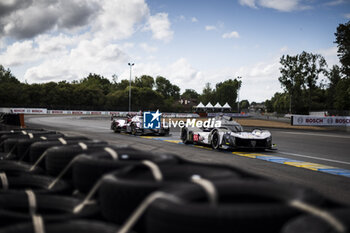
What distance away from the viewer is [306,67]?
73.6 m

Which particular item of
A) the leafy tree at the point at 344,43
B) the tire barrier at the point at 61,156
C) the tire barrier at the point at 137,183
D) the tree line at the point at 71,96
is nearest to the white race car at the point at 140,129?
the tire barrier at the point at 61,156

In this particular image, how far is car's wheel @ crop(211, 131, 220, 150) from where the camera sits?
43.1 ft

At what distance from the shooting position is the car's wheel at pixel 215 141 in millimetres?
13125

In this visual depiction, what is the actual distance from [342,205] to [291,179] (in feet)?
18.4

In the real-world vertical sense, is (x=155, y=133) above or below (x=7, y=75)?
below

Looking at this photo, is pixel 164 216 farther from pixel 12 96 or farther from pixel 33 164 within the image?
pixel 12 96

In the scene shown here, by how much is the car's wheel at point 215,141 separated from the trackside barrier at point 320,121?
1017 inches

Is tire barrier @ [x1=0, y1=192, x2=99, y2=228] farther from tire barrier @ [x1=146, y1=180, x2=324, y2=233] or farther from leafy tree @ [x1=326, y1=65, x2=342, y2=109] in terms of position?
leafy tree @ [x1=326, y1=65, x2=342, y2=109]

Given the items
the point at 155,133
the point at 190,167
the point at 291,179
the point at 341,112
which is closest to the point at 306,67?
the point at 341,112

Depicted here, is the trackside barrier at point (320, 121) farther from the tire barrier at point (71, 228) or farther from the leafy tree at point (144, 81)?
the leafy tree at point (144, 81)

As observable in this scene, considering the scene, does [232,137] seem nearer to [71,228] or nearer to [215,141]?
[215,141]

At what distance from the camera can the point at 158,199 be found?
1938 millimetres

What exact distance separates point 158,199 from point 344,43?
47.6 metres

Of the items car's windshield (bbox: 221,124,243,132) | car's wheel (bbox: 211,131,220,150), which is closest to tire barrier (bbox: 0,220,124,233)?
car's wheel (bbox: 211,131,220,150)
